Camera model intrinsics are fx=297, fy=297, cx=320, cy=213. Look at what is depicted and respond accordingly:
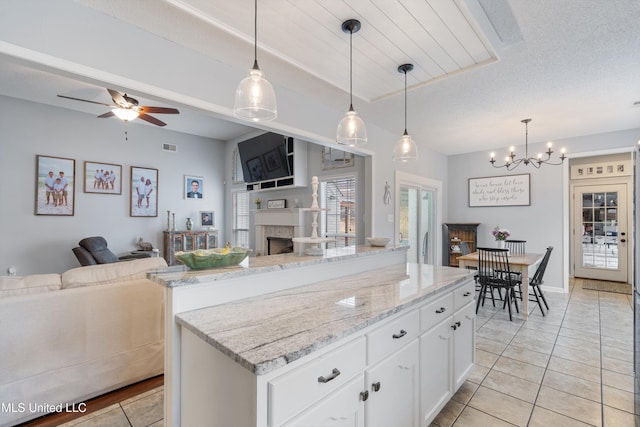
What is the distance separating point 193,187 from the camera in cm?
690

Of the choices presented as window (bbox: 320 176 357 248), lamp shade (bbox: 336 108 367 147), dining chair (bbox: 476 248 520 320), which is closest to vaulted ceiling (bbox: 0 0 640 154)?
lamp shade (bbox: 336 108 367 147)

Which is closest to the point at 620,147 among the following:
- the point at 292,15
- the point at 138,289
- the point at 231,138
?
the point at 292,15

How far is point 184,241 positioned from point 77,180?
2.12 m

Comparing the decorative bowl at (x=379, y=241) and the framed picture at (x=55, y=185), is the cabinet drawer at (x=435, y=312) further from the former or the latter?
the framed picture at (x=55, y=185)

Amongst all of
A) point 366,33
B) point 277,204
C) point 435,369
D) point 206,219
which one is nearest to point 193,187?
point 206,219

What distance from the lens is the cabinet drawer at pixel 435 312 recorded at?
5.81 feet

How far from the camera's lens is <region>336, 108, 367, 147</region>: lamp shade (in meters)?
2.25

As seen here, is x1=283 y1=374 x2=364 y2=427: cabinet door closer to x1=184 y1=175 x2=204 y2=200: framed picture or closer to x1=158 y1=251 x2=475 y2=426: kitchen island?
x1=158 y1=251 x2=475 y2=426: kitchen island

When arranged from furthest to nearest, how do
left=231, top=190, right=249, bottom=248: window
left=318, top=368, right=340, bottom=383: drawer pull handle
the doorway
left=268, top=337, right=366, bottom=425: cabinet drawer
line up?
left=231, top=190, right=249, bottom=248: window, the doorway, left=318, top=368, right=340, bottom=383: drawer pull handle, left=268, top=337, right=366, bottom=425: cabinet drawer

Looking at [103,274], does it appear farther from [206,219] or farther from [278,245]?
[206,219]

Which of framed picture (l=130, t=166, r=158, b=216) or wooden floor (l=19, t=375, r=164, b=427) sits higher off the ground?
framed picture (l=130, t=166, r=158, b=216)

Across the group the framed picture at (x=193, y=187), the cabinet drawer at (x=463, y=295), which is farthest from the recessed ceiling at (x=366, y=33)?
the framed picture at (x=193, y=187)

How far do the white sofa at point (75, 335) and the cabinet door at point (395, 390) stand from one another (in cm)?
191

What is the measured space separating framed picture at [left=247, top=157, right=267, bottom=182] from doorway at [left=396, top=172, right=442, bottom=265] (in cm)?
274
